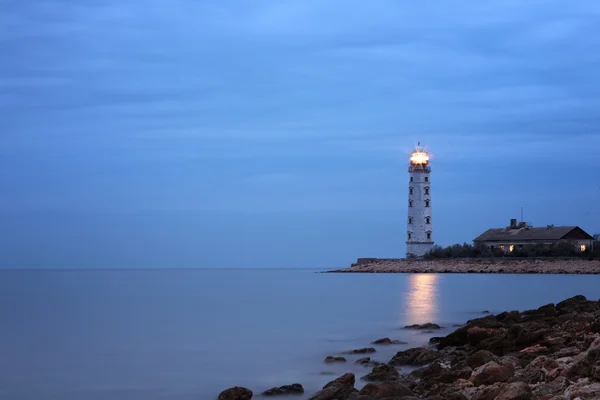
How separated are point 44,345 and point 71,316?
8441 millimetres

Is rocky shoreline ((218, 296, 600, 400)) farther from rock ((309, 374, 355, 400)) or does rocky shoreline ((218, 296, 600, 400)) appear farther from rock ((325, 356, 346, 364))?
rock ((325, 356, 346, 364))

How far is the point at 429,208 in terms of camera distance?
55719 mm

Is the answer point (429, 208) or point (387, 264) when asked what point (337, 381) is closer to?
point (429, 208)

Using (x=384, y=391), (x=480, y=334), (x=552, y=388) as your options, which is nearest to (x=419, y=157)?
(x=480, y=334)

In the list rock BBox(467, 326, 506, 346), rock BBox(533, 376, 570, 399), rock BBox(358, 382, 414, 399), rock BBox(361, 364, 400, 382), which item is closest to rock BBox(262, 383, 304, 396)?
rock BBox(361, 364, 400, 382)

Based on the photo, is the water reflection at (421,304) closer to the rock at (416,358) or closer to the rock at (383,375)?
the rock at (416,358)

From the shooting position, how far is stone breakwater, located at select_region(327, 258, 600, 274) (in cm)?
4872

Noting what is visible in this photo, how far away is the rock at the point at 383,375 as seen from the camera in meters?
Result: 10.1

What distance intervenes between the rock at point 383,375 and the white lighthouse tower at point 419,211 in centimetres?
4546

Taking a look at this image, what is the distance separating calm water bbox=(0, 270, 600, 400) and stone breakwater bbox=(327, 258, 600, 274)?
14.8m

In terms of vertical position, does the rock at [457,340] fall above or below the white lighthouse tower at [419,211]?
below

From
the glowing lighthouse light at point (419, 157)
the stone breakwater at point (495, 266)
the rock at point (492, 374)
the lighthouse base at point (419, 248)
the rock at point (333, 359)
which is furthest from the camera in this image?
the glowing lighthouse light at point (419, 157)

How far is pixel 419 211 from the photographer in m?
55.4

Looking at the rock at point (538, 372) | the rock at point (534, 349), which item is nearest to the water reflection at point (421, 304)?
the rock at point (534, 349)
